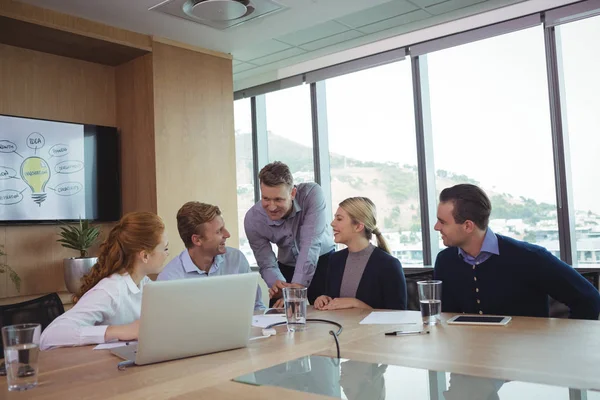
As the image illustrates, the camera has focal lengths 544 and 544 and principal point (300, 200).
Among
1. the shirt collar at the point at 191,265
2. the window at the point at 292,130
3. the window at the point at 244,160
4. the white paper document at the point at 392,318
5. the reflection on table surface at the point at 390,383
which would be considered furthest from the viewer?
the window at the point at 244,160

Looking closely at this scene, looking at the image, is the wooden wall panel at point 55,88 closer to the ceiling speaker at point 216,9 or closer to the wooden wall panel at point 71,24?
the wooden wall panel at point 71,24

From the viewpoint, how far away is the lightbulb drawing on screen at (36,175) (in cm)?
392

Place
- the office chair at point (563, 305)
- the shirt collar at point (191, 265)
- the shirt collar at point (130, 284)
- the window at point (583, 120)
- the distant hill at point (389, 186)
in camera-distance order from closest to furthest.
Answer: the shirt collar at point (130, 284), the office chair at point (563, 305), the shirt collar at point (191, 265), the window at point (583, 120), the distant hill at point (389, 186)

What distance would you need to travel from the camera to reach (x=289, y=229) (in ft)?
10.7

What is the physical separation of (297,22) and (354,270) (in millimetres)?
2252

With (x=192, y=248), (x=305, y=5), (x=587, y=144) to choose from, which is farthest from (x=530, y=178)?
(x=192, y=248)

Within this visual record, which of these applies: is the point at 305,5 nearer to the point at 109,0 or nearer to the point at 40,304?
the point at 109,0

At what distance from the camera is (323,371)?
129 cm

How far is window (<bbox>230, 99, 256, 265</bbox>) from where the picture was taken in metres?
6.25

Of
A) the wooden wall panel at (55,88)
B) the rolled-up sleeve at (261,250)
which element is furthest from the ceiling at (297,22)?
the rolled-up sleeve at (261,250)

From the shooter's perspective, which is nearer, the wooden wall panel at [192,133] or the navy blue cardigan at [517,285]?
the navy blue cardigan at [517,285]

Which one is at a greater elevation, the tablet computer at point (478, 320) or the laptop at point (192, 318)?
the laptop at point (192, 318)

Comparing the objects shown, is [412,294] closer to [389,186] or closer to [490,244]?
[490,244]

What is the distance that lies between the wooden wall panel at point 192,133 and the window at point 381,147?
1.19 metres
